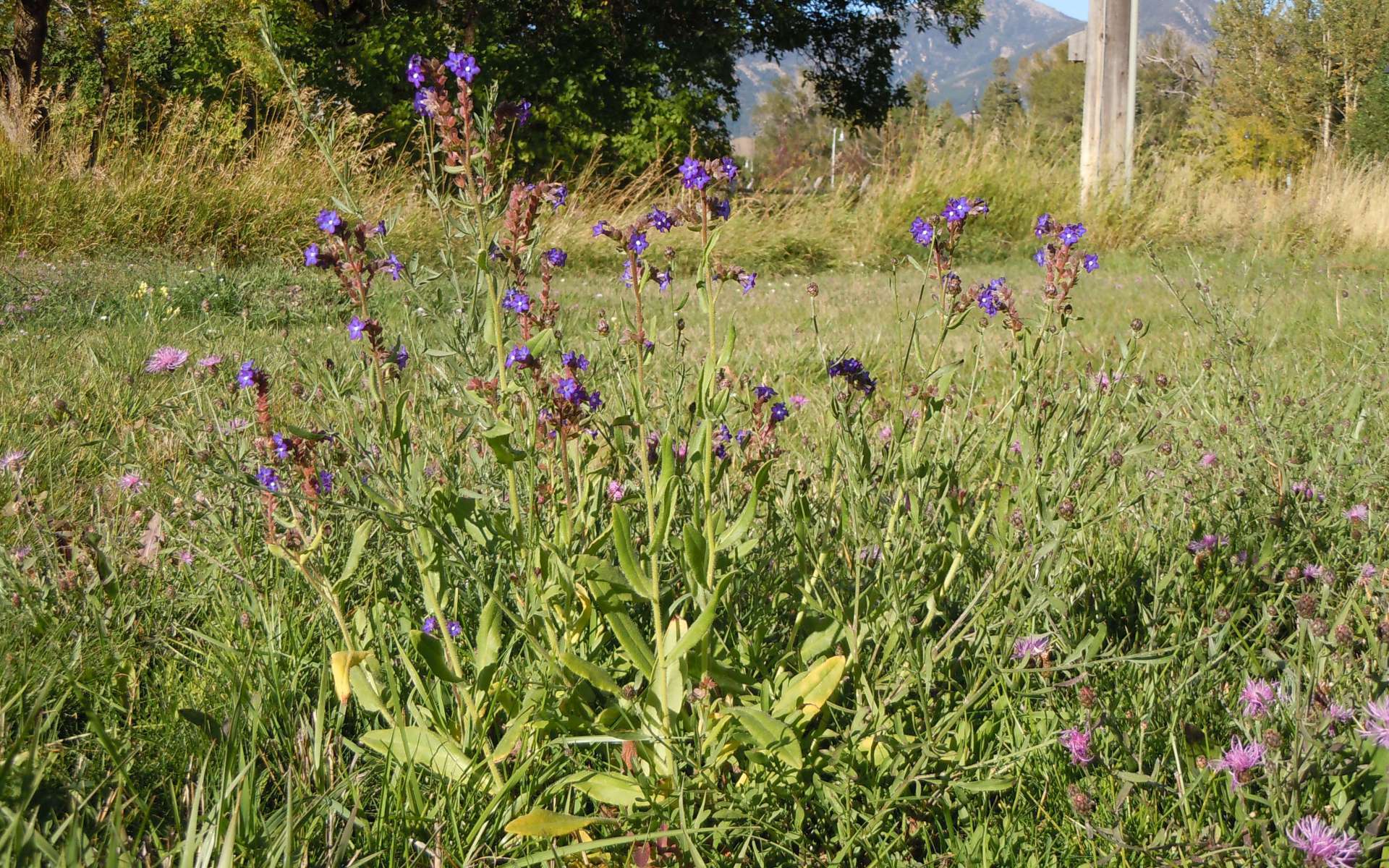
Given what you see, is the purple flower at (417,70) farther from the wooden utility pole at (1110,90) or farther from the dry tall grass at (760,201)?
the wooden utility pole at (1110,90)

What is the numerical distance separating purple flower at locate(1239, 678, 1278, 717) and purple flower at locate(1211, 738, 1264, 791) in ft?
0.14

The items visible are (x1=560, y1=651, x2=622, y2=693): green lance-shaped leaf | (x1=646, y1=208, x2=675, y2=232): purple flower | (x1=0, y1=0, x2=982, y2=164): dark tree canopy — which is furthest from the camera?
(x1=0, y1=0, x2=982, y2=164): dark tree canopy

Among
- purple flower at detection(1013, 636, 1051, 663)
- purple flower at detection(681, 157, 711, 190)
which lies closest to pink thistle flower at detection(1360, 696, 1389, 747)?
purple flower at detection(1013, 636, 1051, 663)

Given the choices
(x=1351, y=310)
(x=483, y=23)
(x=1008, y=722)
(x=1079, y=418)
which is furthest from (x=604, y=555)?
(x=483, y=23)

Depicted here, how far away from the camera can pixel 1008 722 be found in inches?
60.6

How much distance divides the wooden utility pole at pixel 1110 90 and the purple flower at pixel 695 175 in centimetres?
922

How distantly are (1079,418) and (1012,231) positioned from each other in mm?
7877

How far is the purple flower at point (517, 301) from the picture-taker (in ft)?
5.22

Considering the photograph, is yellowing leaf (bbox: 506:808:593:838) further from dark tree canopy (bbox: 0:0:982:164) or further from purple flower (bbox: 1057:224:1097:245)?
dark tree canopy (bbox: 0:0:982:164)

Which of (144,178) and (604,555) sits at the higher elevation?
(144,178)

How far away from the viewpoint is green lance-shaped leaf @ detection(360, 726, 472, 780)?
1391 millimetres

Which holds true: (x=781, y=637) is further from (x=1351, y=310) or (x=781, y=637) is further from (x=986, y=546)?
(x=1351, y=310)

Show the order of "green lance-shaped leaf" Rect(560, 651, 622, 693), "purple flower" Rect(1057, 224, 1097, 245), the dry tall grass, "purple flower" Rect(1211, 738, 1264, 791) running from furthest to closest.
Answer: the dry tall grass, "purple flower" Rect(1057, 224, 1097, 245), "green lance-shaped leaf" Rect(560, 651, 622, 693), "purple flower" Rect(1211, 738, 1264, 791)

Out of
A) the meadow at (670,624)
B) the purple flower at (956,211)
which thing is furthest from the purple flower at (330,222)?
the purple flower at (956,211)
